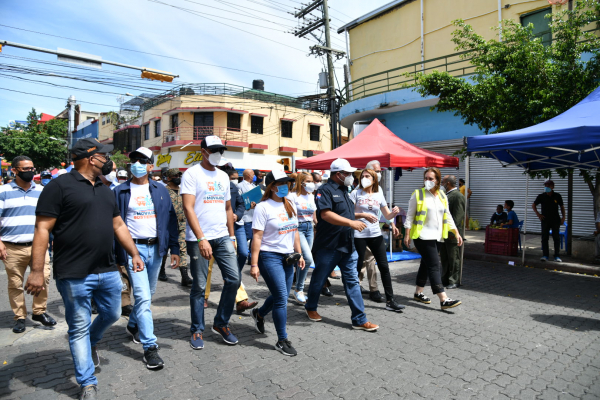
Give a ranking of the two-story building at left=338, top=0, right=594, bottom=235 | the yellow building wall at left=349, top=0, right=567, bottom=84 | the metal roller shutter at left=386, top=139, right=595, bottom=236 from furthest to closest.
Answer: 1. the yellow building wall at left=349, top=0, right=567, bottom=84
2. the two-story building at left=338, top=0, right=594, bottom=235
3. the metal roller shutter at left=386, top=139, right=595, bottom=236

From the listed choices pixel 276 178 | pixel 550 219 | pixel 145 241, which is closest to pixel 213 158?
pixel 276 178

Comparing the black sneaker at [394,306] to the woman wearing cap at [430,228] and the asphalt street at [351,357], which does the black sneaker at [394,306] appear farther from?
the woman wearing cap at [430,228]

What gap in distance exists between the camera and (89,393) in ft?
9.95

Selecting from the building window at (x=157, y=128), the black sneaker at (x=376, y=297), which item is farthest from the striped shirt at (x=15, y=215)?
the building window at (x=157, y=128)

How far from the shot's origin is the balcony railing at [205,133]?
104ft

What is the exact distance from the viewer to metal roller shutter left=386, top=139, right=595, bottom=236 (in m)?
12.1

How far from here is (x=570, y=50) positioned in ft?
28.1

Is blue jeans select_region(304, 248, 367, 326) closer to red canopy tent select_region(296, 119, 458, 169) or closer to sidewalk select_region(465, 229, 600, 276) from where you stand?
red canopy tent select_region(296, 119, 458, 169)

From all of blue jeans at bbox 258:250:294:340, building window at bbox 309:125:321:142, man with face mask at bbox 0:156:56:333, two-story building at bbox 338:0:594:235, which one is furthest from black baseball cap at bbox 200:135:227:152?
building window at bbox 309:125:321:142

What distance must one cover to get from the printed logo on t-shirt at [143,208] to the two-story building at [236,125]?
88.3ft

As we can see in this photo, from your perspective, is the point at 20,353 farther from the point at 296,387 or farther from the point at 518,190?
the point at 518,190

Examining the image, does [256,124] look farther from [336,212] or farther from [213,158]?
[213,158]

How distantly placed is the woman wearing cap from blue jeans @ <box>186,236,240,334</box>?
9.03 feet

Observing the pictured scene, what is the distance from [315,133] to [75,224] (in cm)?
3470
